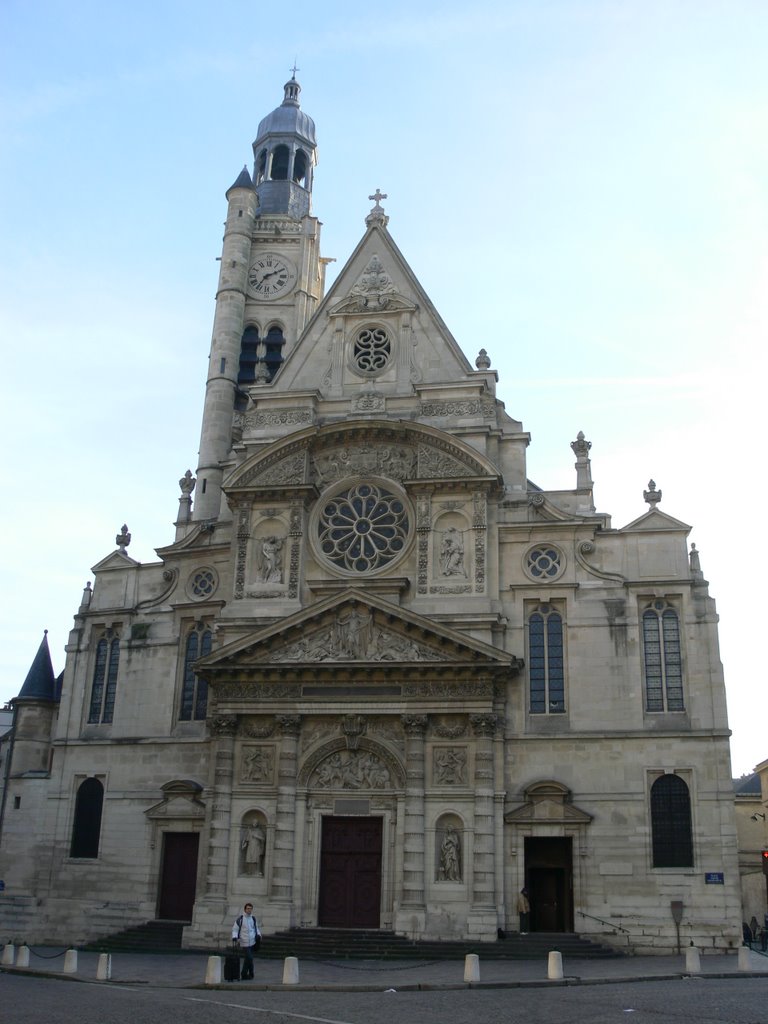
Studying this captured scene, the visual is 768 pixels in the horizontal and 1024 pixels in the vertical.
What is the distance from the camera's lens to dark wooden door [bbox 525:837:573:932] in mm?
27297

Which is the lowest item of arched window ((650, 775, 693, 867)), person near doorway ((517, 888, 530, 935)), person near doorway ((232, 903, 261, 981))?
person near doorway ((232, 903, 261, 981))

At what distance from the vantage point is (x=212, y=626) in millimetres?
31406

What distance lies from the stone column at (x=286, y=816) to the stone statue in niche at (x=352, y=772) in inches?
32.1

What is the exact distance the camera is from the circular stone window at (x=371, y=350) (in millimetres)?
32906

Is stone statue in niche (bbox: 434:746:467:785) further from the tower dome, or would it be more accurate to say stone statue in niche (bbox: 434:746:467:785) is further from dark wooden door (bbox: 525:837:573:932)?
the tower dome

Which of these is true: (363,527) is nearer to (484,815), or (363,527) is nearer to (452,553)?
(452,553)

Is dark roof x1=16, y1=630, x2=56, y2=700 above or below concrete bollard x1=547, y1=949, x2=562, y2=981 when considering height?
above

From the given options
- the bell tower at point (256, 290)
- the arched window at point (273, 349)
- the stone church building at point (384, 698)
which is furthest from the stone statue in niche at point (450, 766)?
the arched window at point (273, 349)

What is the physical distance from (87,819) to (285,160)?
29.9 meters

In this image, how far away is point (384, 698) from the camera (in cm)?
2816

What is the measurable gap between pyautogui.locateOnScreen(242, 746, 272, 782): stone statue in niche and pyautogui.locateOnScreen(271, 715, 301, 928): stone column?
38cm

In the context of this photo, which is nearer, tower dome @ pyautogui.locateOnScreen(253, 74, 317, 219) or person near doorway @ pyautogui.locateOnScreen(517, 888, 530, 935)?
person near doorway @ pyautogui.locateOnScreen(517, 888, 530, 935)

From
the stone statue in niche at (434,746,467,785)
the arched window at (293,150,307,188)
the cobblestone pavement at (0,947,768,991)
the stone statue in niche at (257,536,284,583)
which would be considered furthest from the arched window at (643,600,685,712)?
the arched window at (293,150,307,188)

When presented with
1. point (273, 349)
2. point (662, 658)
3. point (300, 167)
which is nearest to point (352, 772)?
point (662, 658)
